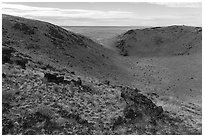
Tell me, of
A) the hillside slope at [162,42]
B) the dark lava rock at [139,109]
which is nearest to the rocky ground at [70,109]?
the dark lava rock at [139,109]

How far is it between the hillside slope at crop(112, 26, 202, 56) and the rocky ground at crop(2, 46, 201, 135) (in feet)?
161

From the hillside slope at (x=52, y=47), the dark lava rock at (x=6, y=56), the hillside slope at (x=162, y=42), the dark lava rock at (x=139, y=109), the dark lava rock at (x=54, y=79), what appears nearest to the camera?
the dark lava rock at (x=139, y=109)

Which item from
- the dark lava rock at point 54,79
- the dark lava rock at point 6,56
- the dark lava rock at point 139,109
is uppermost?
the dark lava rock at point 6,56

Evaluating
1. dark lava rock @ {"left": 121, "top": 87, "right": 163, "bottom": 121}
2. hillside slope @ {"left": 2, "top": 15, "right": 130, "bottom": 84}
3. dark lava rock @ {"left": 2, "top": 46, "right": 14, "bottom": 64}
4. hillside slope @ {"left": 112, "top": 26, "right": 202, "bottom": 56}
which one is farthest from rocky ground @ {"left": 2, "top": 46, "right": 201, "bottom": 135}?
hillside slope @ {"left": 112, "top": 26, "right": 202, "bottom": 56}

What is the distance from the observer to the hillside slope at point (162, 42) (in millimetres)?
73688

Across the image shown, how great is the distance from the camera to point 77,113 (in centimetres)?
1967

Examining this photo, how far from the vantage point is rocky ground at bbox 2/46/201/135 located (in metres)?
17.6

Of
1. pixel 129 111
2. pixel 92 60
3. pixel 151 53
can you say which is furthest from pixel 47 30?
pixel 129 111

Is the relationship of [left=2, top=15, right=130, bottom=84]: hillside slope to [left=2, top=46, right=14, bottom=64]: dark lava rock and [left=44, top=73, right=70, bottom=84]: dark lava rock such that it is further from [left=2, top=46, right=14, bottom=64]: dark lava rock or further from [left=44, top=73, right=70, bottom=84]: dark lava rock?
[left=44, top=73, right=70, bottom=84]: dark lava rock

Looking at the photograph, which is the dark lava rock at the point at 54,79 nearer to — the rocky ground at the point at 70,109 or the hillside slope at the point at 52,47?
the rocky ground at the point at 70,109

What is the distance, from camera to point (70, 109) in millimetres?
19859

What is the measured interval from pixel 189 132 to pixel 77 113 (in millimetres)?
9561

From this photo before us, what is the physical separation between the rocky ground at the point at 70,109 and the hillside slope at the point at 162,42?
49.1m

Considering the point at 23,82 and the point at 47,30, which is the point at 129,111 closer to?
the point at 23,82
